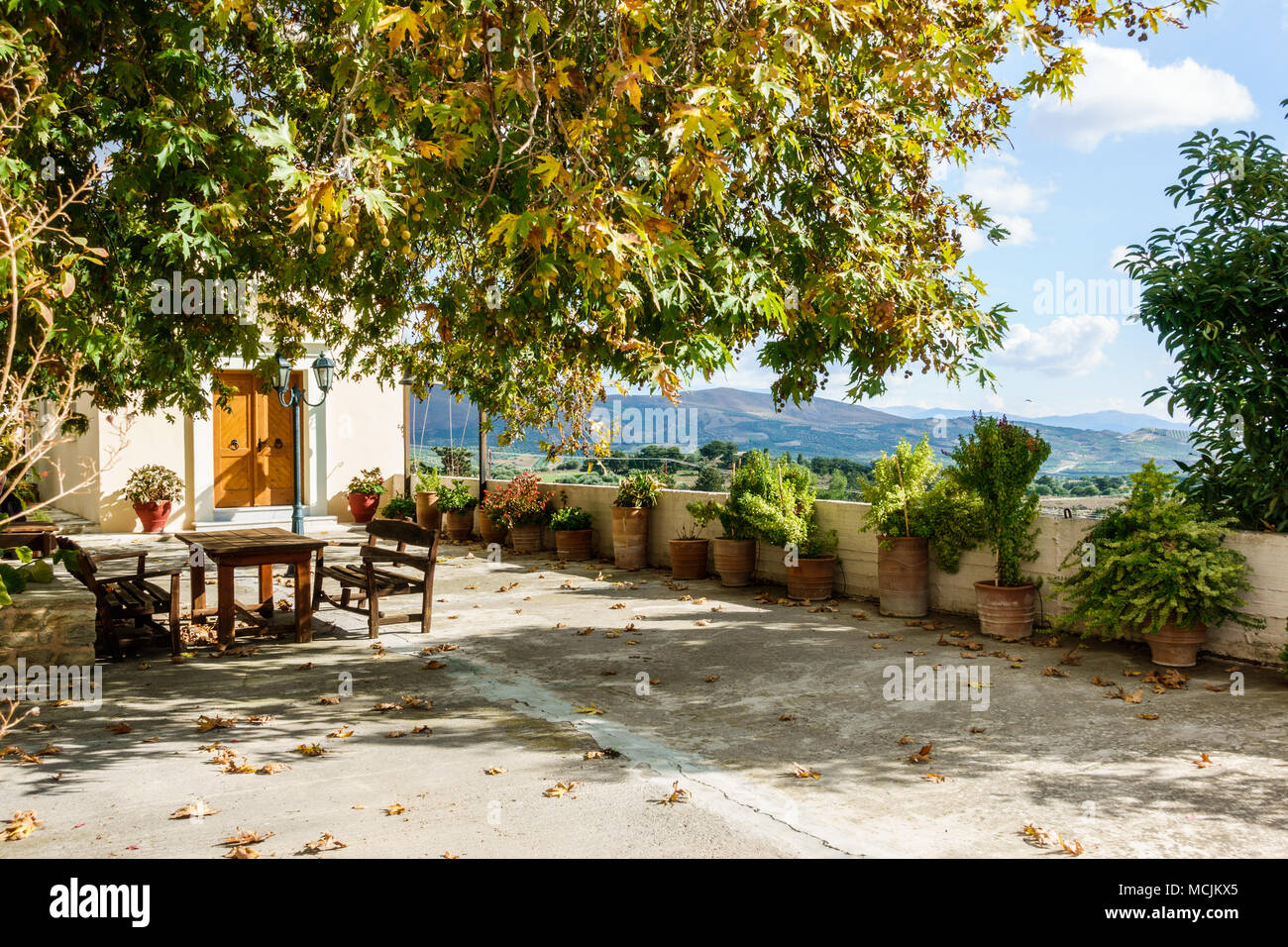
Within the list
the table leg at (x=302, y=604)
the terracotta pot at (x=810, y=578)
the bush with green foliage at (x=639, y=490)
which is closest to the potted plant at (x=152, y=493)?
the bush with green foliage at (x=639, y=490)

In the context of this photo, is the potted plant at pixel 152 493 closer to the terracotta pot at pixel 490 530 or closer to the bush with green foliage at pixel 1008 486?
the terracotta pot at pixel 490 530

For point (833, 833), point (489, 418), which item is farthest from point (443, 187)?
point (489, 418)

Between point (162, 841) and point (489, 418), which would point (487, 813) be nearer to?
point (162, 841)

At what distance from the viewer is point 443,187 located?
6266 millimetres

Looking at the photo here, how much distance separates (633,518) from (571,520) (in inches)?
59.6

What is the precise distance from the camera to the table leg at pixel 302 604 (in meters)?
8.74

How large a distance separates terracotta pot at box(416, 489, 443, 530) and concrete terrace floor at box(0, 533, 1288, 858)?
9235mm

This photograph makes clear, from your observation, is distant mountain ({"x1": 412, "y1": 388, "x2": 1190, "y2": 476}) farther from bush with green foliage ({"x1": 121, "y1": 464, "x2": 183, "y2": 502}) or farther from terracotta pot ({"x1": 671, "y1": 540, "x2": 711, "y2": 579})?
bush with green foliage ({"x1": 121, "y1": 464, "x2": 183, "y2": 502})

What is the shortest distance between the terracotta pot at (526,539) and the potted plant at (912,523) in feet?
22.8

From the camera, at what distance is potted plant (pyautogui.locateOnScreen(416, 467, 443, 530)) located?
59.7 feet

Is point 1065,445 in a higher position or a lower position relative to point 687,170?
lower

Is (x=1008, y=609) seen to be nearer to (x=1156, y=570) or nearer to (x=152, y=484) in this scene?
(x=1156, y=570)
